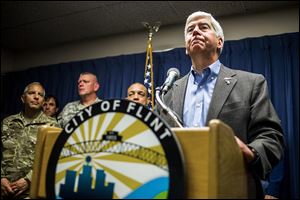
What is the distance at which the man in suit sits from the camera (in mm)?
851

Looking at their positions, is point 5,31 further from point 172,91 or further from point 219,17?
point 172,91

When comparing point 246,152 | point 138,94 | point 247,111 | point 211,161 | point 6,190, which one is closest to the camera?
point 211,161

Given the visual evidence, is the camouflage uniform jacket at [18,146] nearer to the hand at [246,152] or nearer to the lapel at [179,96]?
the lapel at [179,96]

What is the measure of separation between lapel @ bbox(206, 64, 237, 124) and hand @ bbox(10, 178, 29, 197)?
6.06ft

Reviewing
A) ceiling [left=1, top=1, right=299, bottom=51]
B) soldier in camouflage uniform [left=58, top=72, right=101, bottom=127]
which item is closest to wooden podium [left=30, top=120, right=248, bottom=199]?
soldier in camouflage uniform [left=58, top=72, right=101, bottom=127]

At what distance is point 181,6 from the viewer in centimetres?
348

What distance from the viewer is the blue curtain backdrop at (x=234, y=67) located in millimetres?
3018

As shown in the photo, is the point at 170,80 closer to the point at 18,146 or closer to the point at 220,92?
the point at 220,92

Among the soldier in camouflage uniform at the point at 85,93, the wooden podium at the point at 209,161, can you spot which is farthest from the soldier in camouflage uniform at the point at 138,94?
the wooden podium at the point at 209,161

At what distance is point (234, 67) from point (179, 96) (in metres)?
2.45

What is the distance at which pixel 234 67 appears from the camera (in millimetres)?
3475

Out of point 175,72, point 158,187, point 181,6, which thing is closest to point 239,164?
point 158,187

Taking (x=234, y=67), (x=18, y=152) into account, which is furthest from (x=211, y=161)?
(x=234, y=67)

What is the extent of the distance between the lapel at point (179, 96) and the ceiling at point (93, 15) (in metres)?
2.35
